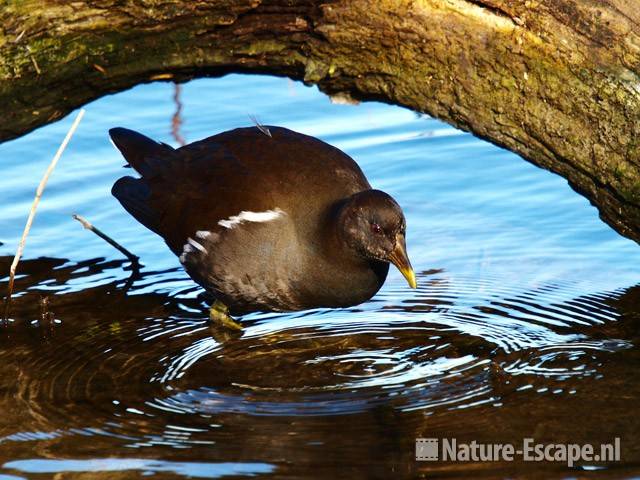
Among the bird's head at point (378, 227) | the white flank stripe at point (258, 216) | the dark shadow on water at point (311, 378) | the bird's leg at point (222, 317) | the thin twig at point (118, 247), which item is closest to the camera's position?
the dark shadow on water at point (311, 378)

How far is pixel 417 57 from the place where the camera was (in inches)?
215

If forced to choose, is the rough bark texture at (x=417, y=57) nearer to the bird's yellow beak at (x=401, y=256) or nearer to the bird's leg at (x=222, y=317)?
the bird's yellow beak at (x=401, y=256)

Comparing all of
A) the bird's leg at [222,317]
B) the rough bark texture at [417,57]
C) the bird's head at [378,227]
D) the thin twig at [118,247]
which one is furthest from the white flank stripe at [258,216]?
the thin twig at [118,247]

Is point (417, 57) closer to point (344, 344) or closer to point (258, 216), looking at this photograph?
point (258, 216)

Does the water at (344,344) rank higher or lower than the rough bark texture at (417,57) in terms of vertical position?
lower

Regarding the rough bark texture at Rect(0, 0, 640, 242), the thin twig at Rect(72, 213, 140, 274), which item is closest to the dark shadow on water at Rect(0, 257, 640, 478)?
A: the thin twig at Rect(72, 213, 140, 274)

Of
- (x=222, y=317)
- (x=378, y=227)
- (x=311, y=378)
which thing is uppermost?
(x=378, y=227)

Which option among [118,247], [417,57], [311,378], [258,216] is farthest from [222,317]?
[417,57]

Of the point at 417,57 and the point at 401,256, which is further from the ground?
the point at 417,57

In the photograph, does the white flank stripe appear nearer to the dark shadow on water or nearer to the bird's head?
the bird's head

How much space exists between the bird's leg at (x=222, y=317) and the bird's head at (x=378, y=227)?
872 mm

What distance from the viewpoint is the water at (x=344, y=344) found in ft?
14.5

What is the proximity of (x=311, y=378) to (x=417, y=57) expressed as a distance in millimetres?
1700

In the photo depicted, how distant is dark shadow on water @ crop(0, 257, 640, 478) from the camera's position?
438cm
